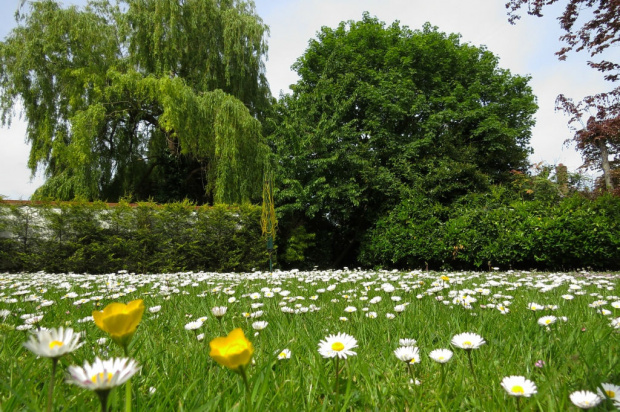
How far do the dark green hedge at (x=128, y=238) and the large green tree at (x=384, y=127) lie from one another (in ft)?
9.59

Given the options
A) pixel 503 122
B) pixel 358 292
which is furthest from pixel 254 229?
pixel 503 122

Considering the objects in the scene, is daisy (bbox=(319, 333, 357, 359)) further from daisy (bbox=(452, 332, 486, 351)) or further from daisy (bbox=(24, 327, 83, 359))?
daisy (bbox=(24, 327, 83, 359))

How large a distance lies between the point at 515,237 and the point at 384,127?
6961mm

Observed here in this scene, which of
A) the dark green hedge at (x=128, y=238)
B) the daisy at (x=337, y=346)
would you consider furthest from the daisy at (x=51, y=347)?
the dark green hedge at (x=128, y=238)

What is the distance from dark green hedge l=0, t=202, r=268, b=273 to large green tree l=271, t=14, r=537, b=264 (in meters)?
2.92

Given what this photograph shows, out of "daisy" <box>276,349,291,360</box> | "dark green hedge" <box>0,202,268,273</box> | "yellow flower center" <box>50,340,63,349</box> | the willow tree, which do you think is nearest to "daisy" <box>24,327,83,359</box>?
"yellow flower center" <box>50,340,63,349</box>

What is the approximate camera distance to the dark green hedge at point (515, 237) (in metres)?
7.48

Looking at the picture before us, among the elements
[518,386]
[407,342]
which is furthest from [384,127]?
[518,386]

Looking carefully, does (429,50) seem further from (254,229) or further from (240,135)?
(254,229)

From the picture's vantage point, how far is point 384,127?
1371 centimetres

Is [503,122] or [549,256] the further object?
[503,122]

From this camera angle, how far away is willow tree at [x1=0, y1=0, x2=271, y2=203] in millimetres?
10023

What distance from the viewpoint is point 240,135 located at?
34.1ft

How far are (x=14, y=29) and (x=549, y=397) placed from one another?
48.1 ft
